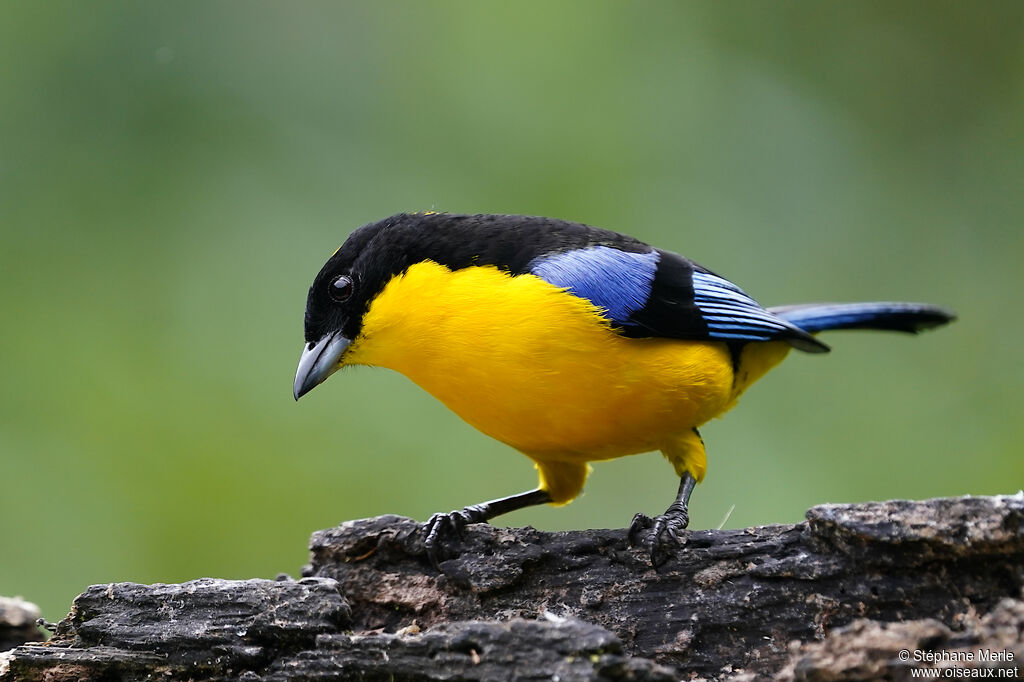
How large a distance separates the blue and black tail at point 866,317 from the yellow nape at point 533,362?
1.27 metres

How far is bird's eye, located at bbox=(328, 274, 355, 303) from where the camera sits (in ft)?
13.9

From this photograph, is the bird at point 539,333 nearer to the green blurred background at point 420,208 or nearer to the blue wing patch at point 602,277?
the blue wing patch at point 602,277

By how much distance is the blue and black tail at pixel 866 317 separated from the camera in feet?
17.7

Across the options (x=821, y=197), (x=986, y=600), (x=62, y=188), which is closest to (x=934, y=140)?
(x=821, y=197)

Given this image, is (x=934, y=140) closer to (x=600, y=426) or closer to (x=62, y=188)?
(x=600, y=426)

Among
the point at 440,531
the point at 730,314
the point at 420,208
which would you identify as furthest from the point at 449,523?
the point at 420,208

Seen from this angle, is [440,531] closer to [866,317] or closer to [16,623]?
[16,623]

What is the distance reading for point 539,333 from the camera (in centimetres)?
393

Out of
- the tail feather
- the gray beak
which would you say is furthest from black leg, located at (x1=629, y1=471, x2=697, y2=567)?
the tail feather

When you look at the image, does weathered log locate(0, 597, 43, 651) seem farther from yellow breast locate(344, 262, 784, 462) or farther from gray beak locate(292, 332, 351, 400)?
yellow breast locate(344, 262, 784, 462)

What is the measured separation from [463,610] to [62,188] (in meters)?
3.91

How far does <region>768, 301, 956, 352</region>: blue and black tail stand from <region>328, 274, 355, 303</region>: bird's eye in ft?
8.30

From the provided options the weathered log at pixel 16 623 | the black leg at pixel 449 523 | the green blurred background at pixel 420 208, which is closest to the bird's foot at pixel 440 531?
the black leg at pixel 449 523

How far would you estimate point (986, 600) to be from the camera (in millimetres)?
3014
